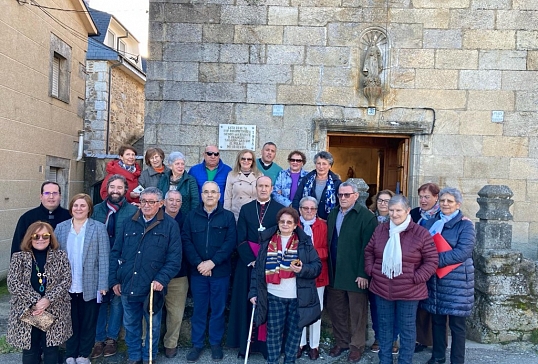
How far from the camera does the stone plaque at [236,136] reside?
22.2 ft

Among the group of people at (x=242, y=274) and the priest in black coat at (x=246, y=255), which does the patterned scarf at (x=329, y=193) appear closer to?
the group of people at (x=242, y=274)

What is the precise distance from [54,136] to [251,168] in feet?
21.7

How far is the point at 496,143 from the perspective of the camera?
6680mm

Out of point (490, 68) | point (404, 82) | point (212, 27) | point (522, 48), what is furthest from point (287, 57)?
point (522, 48)

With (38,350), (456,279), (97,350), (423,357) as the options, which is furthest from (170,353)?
(456,279)

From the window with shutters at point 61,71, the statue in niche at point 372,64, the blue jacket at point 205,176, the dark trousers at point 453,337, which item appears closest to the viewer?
the dark trousers at point 453,337

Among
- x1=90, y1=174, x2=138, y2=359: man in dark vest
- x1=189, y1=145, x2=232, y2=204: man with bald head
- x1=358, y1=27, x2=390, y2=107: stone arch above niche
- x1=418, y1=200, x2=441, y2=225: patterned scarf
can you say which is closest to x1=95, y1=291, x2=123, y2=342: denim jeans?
x1=90, y1=174, x2=138, y2=359: man in dark vest

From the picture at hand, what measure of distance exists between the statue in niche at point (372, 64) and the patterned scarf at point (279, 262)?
3.53 m

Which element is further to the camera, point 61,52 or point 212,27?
point 61,52

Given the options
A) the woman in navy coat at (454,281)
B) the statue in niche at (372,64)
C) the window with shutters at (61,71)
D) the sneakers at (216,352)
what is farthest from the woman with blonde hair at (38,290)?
the window with shutters at (61,71)

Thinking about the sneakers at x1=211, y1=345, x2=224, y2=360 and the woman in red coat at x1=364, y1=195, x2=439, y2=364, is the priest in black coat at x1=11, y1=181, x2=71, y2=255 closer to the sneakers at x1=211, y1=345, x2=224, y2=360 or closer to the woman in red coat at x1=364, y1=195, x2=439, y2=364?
the sneakers at x1=211, y1=345, x2=224, y2=360

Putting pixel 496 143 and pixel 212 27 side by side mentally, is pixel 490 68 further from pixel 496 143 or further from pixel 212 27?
pixel 212 27

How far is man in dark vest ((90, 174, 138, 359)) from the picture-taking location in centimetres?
429

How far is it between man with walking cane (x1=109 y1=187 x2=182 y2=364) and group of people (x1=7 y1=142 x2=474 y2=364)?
1 centimetres
